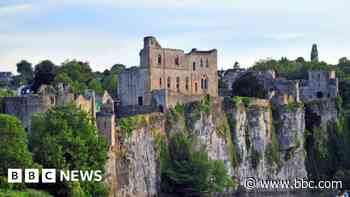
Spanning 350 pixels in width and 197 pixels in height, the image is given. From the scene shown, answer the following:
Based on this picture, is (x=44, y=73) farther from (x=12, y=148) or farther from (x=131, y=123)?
(x=12, y=148)

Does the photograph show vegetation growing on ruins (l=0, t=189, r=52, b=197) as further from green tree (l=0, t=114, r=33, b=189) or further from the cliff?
the cliff

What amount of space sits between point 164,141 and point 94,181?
43.0 feet

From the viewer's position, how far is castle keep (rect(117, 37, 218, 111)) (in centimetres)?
6712

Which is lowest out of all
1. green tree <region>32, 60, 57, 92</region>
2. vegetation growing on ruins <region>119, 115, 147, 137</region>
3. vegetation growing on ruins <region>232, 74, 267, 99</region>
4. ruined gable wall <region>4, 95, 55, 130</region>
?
vegetation growing on ruins <region>119, 115, 147, 137</region>

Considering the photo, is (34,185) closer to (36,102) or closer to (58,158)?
(58,158)

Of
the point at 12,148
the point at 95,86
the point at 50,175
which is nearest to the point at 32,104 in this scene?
the point at 50,175

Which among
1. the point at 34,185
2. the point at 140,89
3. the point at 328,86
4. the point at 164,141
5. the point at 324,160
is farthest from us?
the point at 328,86

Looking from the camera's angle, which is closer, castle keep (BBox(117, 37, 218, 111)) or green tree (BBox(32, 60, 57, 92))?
castle keep (BBox(117, 37, 218, 111))

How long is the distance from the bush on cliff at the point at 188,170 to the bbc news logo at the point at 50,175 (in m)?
11.2

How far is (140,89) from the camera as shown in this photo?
227 feet

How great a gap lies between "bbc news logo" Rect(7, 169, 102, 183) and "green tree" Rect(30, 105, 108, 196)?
0.27m

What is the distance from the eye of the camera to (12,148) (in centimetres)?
4728

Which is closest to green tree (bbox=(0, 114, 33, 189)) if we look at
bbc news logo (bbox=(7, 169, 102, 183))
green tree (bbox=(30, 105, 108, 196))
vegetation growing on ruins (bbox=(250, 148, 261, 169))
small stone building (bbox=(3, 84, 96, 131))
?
bbc news logo (bbox=(7, 169, 102, 183))

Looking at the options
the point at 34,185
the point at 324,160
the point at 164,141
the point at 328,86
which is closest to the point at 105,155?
the point at 34,185
